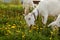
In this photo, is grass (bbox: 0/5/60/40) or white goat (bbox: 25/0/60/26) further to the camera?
white goat (bbox: 25/0/60/26)

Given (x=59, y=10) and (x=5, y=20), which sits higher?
(x=59, y=10)

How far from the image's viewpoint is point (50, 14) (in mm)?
6266

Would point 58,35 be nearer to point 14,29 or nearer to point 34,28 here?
point 34,28

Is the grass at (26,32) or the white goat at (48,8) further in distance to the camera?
the white goat at (48,8)

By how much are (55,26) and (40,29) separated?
18.7 inches

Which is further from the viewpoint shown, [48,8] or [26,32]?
[48,8]

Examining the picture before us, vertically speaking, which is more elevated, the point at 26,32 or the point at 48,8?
the point at 48,8

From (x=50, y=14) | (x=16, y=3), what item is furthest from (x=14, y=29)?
(x=16, y=3)

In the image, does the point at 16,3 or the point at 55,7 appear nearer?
the point at 55,7

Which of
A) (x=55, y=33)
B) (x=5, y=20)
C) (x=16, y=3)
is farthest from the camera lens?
(x=16, y=3)

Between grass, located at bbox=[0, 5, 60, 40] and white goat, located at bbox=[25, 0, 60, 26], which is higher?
white goat, located at bbox=[25, 0, 60, 26]

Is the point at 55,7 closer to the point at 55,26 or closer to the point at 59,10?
the point at 59,10

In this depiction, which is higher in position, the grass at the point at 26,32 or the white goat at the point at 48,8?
the white goat at the point at 48,8

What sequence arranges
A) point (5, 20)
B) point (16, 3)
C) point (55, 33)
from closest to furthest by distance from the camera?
point (55, 33), point (5, 20), point (16, 3)
